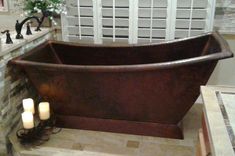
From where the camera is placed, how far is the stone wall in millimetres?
2193

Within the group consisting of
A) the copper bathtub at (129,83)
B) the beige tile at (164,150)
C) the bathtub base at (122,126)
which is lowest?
the beige tile at (164,150)

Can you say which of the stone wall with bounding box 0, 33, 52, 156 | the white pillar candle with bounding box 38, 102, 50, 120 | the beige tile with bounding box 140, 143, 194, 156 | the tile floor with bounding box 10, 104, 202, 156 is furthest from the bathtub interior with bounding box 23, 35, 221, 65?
the beige tile with bounding box 140, 143, 194, 156

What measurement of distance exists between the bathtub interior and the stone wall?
0.65 feet

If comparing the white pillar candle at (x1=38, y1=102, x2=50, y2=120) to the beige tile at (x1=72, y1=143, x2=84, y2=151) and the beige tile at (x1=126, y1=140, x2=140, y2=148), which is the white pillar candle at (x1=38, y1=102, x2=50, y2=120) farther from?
the beige tile at (x1=126, y1=140, x2=140, y2=148)

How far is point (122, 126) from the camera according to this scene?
246 centimetres

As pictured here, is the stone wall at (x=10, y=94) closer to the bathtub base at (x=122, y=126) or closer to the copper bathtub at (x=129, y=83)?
the copper bathtub at (x=129, y=83)

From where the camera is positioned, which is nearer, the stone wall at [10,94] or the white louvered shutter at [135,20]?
the stone wall at [10,94]

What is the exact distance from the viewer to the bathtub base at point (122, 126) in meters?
2.39

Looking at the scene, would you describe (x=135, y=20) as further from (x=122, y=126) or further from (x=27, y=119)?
(x=27, y=119)

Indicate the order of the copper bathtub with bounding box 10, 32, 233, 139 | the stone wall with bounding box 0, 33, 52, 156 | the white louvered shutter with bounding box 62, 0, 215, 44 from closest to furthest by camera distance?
the copper bathtub with bounding box 10, 32, 233, 139 < the stone wall with bounding box 0, 33, 52, 156 < the white louvered shutter with bounding box 62, 0, 215, 44

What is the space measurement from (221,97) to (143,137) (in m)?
1.28

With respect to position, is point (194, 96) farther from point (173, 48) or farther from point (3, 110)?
point (3, 110)

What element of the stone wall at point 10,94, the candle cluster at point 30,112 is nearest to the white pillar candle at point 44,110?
the candle cluster at point 30,112

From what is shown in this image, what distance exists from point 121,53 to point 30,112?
1062 mm
